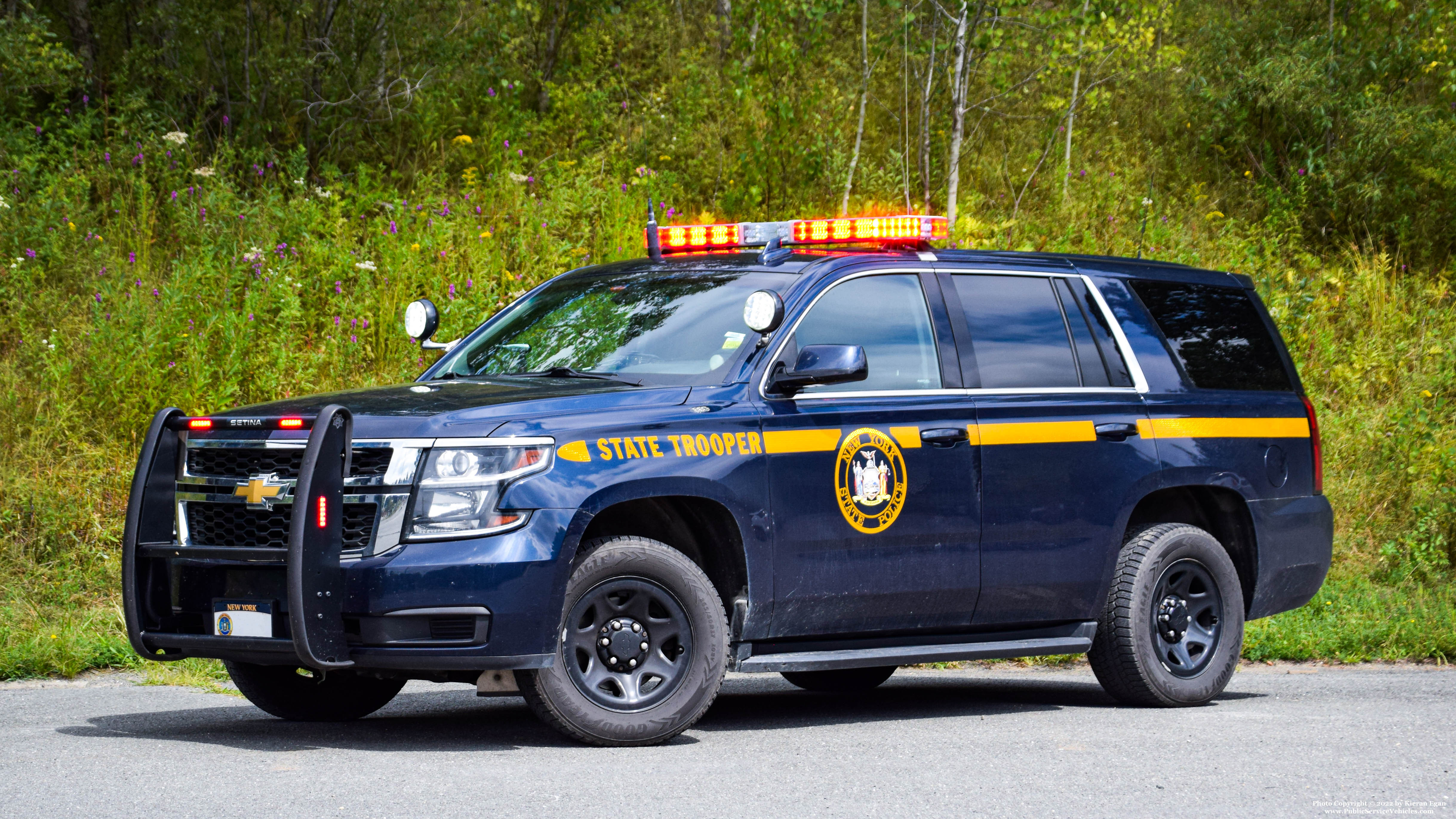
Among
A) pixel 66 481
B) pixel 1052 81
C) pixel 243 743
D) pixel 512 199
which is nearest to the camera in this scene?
pixel 243 743

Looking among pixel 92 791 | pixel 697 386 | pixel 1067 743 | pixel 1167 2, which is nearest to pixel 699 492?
pixel 697 386

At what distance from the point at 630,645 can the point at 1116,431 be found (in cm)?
265

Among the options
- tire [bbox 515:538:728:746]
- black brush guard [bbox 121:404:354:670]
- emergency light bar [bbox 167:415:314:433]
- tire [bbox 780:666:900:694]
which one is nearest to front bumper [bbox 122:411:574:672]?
black brush guard [bbox 121:404:354:670]

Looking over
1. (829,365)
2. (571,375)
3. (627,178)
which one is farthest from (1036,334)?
(627,178)

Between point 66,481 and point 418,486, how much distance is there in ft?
18.8

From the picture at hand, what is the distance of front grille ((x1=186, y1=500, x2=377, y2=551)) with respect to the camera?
5.55 m

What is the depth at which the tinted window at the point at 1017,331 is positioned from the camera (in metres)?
7.04

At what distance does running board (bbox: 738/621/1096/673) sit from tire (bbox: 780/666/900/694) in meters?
1.37

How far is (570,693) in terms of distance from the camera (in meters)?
5.73

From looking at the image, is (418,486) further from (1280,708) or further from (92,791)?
(1280,708)

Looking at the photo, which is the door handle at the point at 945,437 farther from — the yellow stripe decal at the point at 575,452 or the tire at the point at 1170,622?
the yellow stripe decal at the point at 575,452

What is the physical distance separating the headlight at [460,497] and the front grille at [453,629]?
29cm

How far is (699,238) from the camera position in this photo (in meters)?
7.57

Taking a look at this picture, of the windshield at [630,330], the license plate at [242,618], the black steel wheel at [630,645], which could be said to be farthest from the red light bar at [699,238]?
the license plate at [242,618]
